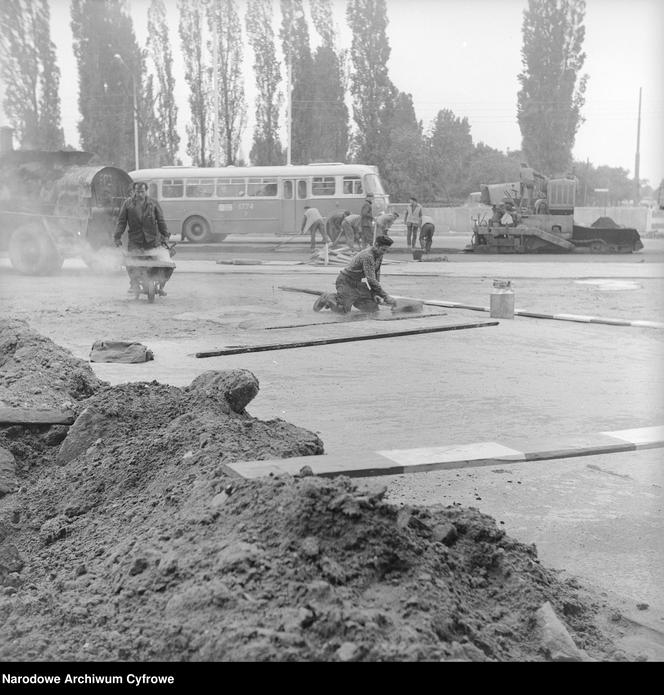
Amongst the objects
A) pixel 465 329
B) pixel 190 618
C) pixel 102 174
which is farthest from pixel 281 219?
pixel 190 618

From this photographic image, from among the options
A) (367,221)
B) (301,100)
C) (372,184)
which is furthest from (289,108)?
(367,221)

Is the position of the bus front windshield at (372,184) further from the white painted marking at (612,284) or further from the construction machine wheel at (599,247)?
the white painted marking at (612,284)

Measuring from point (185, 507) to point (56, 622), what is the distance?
0.66 metres

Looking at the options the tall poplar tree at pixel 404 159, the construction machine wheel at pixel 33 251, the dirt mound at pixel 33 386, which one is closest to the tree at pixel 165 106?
the construction machine wheel at pixel 33 251

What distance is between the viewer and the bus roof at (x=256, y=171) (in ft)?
100

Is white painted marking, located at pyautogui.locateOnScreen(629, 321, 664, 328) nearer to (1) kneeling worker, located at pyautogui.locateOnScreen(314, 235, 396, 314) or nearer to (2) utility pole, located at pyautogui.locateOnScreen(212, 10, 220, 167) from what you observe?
(1) kneeling worker, located at pyautogui.locateOnScreen(314, 235, 396, 314)

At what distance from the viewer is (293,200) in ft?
101

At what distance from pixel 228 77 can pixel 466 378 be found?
16.2 meters

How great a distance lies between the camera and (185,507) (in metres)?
3.40

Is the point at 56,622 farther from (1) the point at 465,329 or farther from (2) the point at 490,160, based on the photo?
(2) the point at 490,160

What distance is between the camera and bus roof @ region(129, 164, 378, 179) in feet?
100

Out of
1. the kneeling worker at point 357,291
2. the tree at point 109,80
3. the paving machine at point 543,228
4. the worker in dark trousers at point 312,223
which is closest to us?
the kneeling worker at point 357,291

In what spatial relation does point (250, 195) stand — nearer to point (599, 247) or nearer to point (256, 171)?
point (256, 171)

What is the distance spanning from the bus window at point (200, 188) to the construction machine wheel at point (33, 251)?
13.9m
